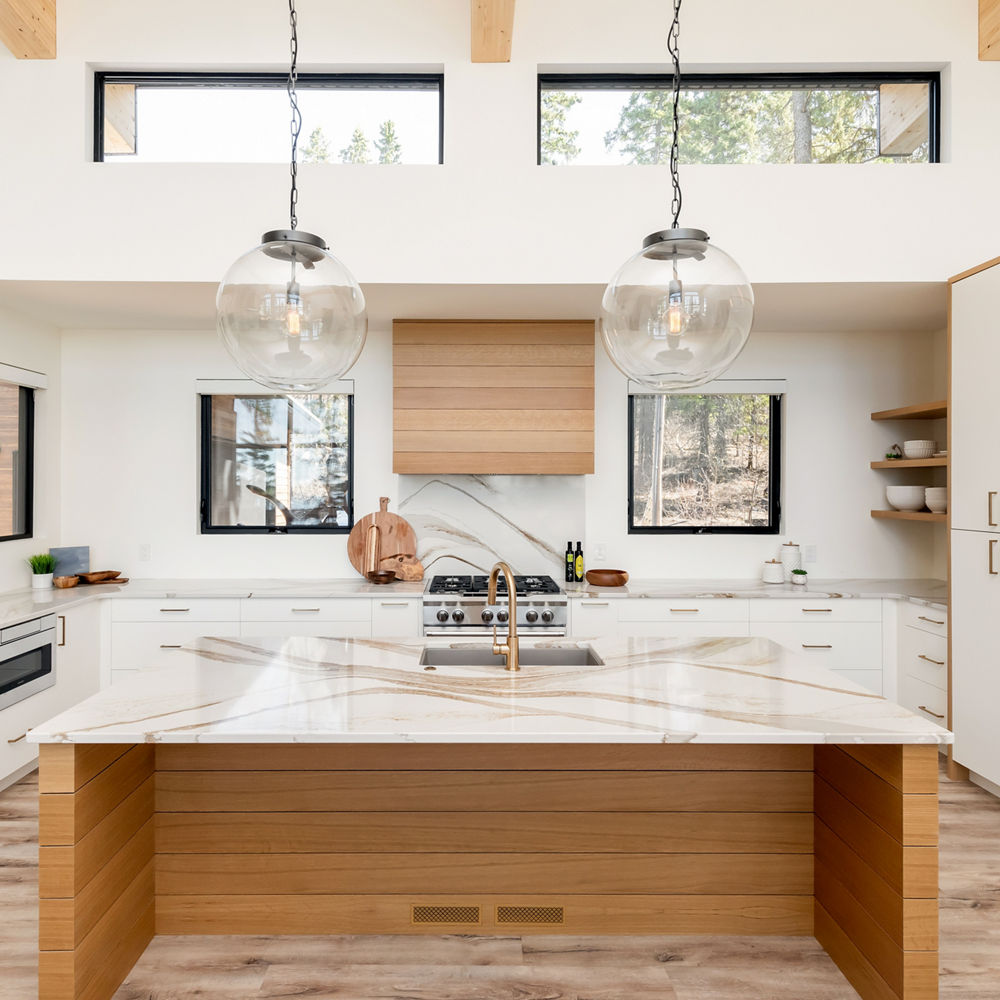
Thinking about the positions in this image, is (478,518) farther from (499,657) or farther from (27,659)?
(27,659)

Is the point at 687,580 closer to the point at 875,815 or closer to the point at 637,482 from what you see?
the point at 637,482

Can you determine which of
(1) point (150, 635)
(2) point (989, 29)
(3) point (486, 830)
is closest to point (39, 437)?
(1) point (150, 635)

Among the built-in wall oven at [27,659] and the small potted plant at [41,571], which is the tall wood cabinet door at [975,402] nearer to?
the built-in wall oven at [27,659]

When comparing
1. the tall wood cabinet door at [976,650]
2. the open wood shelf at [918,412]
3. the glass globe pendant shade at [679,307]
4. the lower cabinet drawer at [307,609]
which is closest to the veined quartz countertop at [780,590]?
the tall wood cabinet door at [976,650]

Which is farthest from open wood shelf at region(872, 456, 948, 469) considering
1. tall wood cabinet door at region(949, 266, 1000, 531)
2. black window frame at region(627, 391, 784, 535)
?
black window frame at region(627, 391, 784, 535)

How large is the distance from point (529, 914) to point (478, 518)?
8.87ft

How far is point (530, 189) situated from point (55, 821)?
3174 millimetres

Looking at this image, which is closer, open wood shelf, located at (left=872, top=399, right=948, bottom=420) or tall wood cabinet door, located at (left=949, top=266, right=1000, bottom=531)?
tall wood cabinet door, located at (left=949, top=266, right=1000, bottom=531)

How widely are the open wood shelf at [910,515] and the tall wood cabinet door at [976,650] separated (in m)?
0.48

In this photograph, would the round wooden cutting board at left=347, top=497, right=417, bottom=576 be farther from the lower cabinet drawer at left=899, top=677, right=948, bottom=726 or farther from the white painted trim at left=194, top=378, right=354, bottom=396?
the lower cabinet drawer at left=899, top=677, right=948, bottom=726

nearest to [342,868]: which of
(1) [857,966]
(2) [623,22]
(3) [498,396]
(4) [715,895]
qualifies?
(4) [715,895]

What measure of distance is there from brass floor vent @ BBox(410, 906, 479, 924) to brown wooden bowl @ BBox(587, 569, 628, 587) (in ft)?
7.65

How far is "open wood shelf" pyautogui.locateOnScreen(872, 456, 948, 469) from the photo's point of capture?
4.04m

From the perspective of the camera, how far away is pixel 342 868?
2.26m
